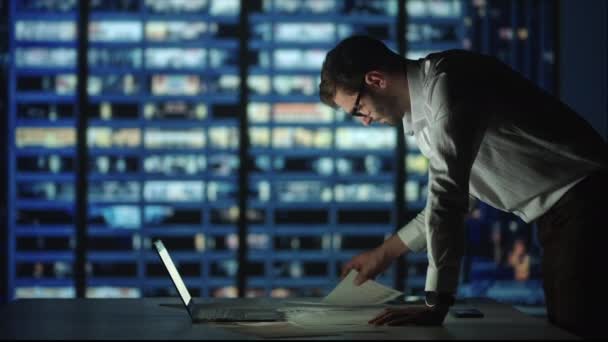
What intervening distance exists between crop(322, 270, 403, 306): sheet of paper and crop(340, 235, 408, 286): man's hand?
2cm

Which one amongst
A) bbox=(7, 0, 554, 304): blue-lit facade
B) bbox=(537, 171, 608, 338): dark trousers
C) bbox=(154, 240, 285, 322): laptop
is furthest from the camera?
bbox=(7, 0, 554, 304): blue-lit facade

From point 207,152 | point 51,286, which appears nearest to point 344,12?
point 207,152

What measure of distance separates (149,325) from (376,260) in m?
0.61

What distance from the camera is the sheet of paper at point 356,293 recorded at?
1.72 meters

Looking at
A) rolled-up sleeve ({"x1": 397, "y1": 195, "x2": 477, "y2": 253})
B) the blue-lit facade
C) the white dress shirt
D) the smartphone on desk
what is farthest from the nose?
the blue-lit facade

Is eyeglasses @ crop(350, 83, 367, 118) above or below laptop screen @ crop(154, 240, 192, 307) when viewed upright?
above

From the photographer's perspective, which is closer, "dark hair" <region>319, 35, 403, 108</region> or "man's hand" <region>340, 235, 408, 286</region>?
"dark hair" <region>319, 35, 403, 108</region>

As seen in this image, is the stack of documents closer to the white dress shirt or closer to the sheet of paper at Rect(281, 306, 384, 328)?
the sheet of paper at Rect(281, 306, 384, 328)

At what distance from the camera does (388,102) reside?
162 cm

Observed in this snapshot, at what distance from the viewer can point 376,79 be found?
1.57 meters

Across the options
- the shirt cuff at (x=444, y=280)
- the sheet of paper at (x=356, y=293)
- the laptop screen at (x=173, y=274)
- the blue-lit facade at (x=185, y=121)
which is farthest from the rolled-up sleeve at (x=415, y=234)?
the blue-lit facade at (x=185, y=121)

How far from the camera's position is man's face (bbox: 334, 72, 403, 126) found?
158cm

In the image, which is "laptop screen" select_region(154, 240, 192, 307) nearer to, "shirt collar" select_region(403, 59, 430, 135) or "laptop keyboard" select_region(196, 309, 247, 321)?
"laptop keyboard" select_region(196, 309, 247, 321)

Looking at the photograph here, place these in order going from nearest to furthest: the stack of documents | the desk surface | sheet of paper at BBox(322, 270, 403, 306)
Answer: the desk surface → the stack of documents → sheet of paper at BBox(322, 270, 403, 306)
